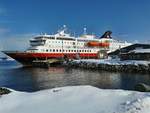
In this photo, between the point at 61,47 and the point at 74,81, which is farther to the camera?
the point at 61,47

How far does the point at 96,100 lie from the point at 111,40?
82.8 m

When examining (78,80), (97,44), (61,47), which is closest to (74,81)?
(78,80)

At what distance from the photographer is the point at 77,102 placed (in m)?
9.34

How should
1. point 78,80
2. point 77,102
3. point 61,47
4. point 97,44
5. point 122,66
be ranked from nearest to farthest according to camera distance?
point 77,102 → point 78,80 → point 122,66 → point 61,47 → point 97,44

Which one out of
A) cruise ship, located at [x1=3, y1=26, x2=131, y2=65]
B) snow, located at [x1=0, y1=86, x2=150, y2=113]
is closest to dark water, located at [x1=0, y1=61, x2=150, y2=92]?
snow, located at [x1=0, y1=86, x2=150, y2=113]

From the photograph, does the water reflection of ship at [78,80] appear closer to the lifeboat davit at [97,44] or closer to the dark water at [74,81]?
the dark water at [74,81]

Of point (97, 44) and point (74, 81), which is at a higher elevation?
point (97, 44)

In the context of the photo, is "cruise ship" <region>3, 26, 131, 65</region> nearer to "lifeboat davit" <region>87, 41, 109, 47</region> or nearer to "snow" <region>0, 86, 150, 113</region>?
"lifeboat davit" <region>87, 41, 109, 47</region>

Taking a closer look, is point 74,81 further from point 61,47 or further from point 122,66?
point 61,47

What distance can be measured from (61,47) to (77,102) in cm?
6426

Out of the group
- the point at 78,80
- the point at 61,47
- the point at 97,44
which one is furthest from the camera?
the point at 97,44

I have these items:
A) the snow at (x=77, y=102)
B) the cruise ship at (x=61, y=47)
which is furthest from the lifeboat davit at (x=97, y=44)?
the snow at (x=77, y=102)

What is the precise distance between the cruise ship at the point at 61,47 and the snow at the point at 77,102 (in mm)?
56860

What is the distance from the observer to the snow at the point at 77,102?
26.4 feet
